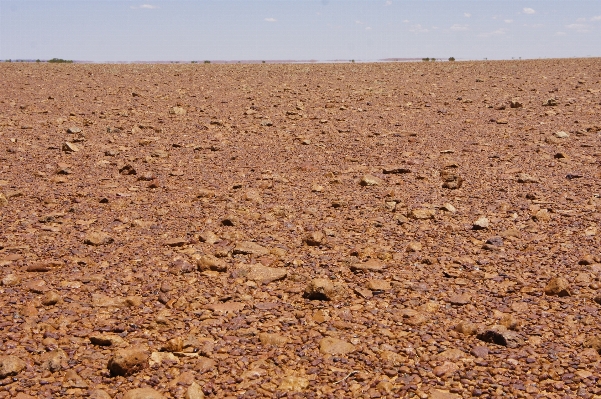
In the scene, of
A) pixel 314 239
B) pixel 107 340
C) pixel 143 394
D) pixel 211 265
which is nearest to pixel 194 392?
pixel 143 394

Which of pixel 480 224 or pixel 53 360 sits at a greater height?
pixel 480 224

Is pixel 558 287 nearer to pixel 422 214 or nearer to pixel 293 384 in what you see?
pixel 422 214

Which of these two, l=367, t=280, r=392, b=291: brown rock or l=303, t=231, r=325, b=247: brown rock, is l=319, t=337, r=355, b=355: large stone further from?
l=303, t=231, r=325, b=247: brown rock

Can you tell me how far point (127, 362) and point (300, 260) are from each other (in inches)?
79.4

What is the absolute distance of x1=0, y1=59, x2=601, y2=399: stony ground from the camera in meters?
3.40

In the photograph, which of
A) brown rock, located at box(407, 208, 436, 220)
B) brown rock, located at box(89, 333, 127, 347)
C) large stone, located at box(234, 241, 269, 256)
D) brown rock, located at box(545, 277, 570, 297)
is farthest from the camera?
brown rock, located at box(407, 208, 436, 220)

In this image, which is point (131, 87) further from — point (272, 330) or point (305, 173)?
point (272, 330)

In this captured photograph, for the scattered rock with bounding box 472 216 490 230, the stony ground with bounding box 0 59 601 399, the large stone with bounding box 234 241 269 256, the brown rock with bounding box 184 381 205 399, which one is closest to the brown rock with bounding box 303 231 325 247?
the stony ground with bounding box 0 59 601 399

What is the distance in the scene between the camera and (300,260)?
5.05m

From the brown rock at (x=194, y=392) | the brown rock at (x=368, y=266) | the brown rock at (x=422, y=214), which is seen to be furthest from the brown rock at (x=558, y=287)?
the brown rock at (x=194, y=392)

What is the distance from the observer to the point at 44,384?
3242 millimetres

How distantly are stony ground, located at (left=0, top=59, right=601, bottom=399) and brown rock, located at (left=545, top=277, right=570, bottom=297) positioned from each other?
0.01 meters

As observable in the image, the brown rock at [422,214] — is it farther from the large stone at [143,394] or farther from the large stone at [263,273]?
the large stone at [143,394]

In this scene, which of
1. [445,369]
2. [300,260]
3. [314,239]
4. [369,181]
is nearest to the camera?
[445,369]
